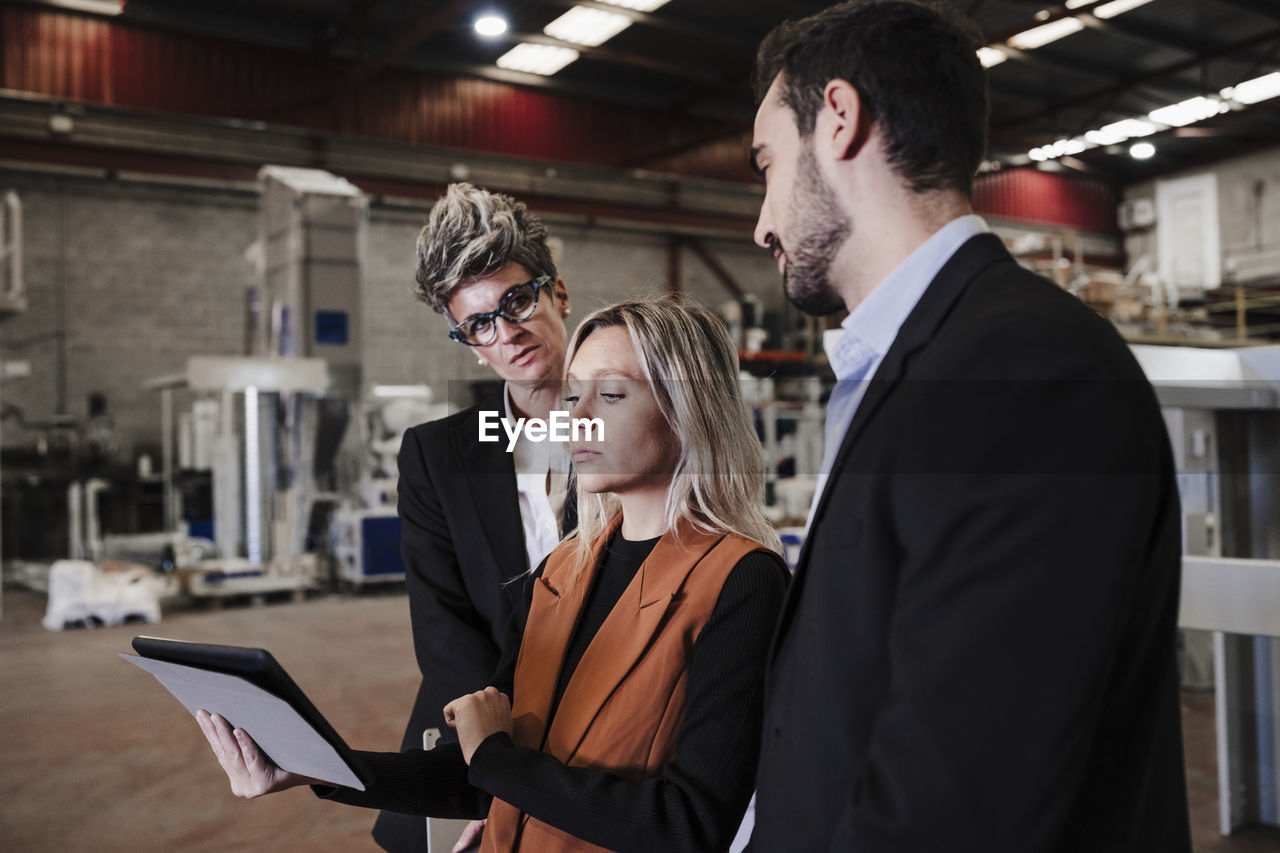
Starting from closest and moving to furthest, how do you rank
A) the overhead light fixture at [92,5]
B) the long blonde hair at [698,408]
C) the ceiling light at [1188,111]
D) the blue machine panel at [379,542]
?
the long blonde hair at [698,408] → the blue machine panel at [379,542] → the overhead light fixture at [92,5] → the ceiling light at [1188,111]

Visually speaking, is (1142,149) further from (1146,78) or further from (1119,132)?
(1146,78)

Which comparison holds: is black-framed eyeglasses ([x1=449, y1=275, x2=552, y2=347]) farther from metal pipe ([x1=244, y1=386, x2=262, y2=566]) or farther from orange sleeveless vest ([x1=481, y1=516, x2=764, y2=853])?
metal pipe ([x1=244, y1=386, x2=262, y2=566])

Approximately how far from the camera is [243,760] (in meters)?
0.99

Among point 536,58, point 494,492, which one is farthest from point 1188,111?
point 494,492

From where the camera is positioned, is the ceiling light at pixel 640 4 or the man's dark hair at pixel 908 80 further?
the ceiling light at pixel 640 4

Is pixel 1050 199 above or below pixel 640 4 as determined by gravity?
below

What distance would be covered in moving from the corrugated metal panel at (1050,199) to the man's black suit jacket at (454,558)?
12.5 meters

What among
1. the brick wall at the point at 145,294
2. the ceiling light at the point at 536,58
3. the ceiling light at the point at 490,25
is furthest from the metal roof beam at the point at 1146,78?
the ceiling light at the point at 490,25

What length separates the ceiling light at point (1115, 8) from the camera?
8508 millimetres

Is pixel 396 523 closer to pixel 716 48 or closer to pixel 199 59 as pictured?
pixel 199 59

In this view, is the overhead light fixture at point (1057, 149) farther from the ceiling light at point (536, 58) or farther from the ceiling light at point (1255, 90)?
the ceiling light at point (536, 58)

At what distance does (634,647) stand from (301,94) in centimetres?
950

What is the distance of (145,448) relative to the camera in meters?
9.53

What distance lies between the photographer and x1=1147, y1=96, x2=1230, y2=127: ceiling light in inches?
429
